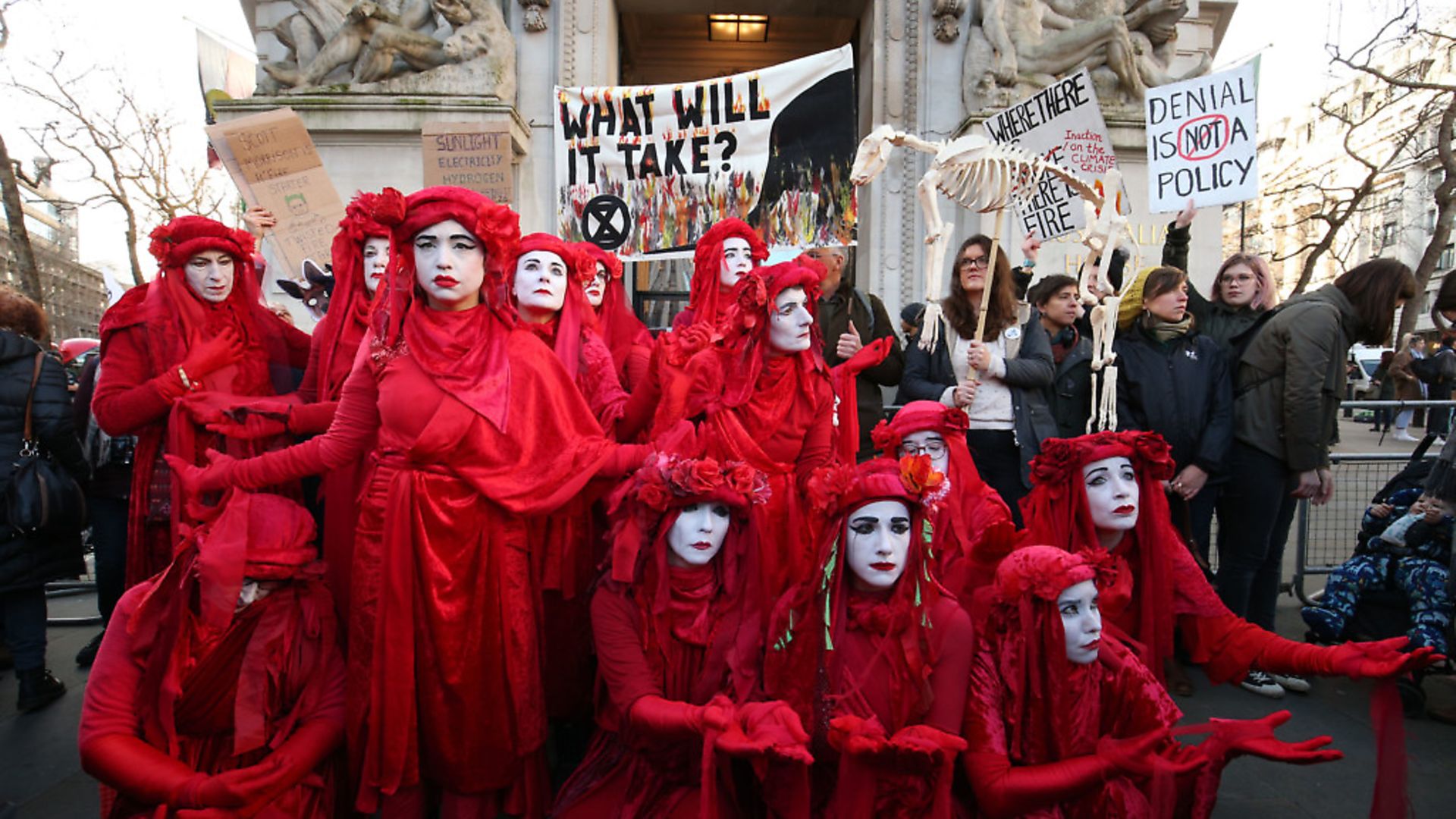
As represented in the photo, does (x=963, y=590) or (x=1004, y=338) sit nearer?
(x=963, y=590)

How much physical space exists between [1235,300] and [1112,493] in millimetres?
2346

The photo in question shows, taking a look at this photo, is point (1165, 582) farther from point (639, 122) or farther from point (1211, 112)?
point (639, 122)

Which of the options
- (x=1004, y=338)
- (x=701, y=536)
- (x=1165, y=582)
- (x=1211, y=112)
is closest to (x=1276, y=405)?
(x=1004, y=338)

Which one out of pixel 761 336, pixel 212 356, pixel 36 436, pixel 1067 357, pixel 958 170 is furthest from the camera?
pixel 1067 357

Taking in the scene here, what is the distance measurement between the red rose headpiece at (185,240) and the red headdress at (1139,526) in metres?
3.30

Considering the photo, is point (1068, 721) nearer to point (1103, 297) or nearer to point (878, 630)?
point (878, 630)

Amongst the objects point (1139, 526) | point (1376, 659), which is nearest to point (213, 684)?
point (1139, 526)

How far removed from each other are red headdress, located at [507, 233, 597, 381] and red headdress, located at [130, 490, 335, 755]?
1138 mm

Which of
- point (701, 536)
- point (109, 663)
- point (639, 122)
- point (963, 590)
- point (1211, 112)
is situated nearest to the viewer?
point (109, 663)

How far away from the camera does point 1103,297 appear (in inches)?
167

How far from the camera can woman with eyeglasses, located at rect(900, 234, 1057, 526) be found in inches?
164

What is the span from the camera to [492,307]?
2740mm

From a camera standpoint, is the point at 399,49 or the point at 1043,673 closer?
the point at 1043,673

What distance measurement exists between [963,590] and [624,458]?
126 centimetres
